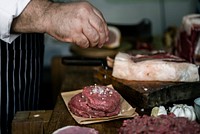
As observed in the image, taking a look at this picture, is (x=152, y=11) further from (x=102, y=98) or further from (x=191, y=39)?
(x=102, y=98)

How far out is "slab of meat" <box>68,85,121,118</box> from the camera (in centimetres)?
143

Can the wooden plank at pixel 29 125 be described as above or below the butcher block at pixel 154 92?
below

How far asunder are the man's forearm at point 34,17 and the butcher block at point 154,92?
Result: 423 millimetres

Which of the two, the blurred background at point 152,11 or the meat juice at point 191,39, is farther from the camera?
the blurred background at point 152,11

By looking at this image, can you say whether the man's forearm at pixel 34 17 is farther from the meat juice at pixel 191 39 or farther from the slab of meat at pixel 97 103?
the meat juice at pixel 191 39

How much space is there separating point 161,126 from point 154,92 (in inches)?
15.0

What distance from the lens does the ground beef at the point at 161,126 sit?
1180 mm

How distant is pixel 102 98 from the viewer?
1.44 m

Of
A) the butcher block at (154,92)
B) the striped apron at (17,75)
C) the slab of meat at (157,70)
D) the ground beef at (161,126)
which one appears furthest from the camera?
the striped apron at (17,75)

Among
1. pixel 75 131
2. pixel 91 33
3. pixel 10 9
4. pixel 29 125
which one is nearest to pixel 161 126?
pixel 75 131

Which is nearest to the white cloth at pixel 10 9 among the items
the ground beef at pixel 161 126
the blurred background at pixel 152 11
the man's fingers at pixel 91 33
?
the man's fingers at pixel 91 33

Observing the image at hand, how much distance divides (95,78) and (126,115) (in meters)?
0.47

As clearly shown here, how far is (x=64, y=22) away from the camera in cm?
137

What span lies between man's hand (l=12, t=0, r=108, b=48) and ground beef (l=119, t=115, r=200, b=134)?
0.31 meters
